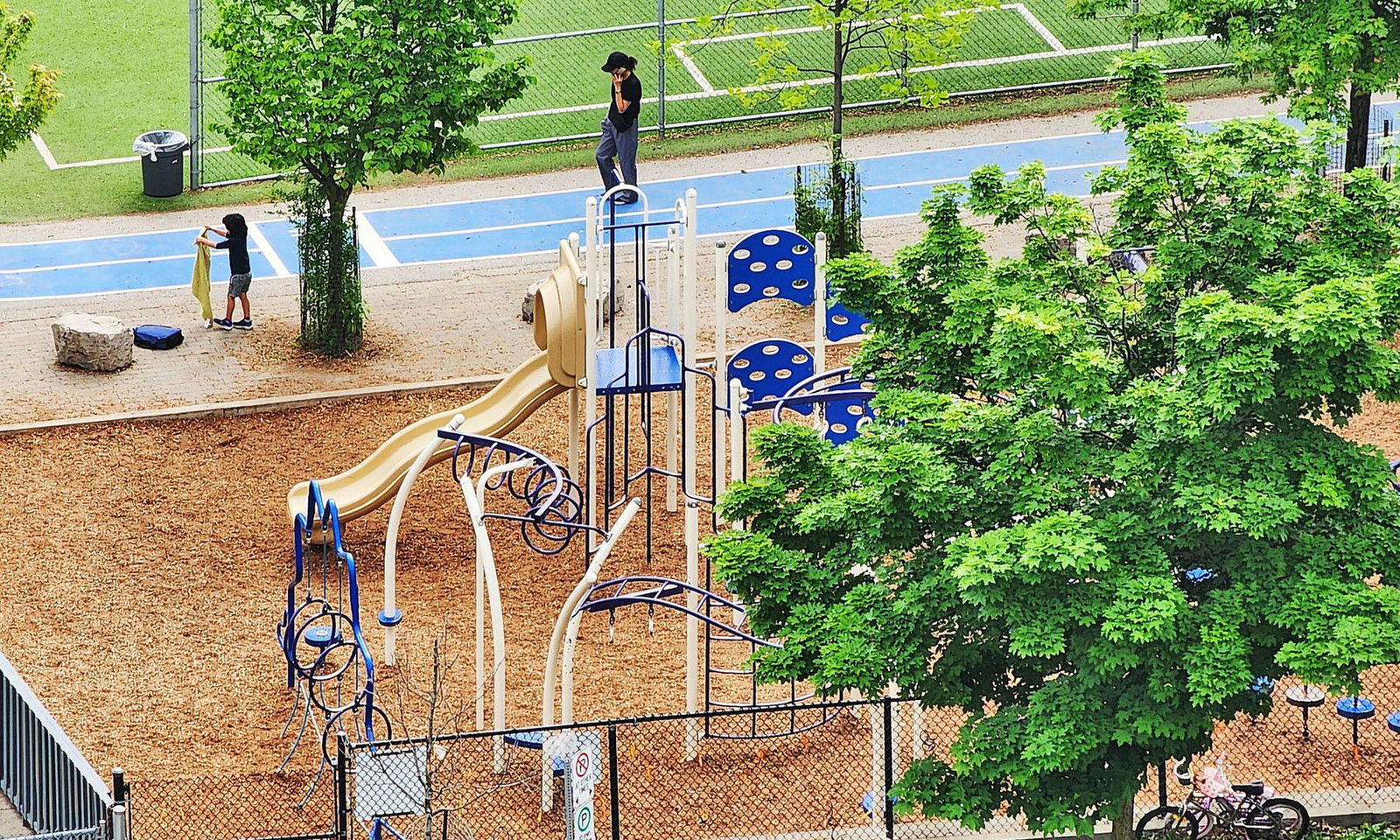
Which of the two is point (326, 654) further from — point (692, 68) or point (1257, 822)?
point (692, 68)

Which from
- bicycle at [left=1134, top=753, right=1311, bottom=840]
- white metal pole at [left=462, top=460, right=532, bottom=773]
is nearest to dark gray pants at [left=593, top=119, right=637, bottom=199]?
white metal pole at [left=462, top=460, right=532, bottom=773]

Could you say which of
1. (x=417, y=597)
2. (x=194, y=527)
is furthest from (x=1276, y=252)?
(x=194, y=527)

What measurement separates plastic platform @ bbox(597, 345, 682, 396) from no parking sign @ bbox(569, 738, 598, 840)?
5046 mm

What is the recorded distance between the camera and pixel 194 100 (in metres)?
31.7

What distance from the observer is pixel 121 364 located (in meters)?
26.9

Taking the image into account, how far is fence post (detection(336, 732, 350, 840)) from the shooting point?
16.6 m

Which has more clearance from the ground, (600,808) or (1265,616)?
(1265,616)

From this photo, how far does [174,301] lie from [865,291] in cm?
1473

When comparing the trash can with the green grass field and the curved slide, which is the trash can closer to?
the green grass field

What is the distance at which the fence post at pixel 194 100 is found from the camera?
3114cm

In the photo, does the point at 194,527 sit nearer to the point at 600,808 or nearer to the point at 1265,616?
the point at 600,808

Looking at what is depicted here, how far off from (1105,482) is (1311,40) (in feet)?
36.5

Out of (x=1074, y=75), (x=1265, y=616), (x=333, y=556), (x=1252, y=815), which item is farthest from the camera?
(x=1074, y=75)

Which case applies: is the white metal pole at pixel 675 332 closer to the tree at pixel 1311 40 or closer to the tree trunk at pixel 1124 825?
the tree trunk at pixel 1124 825
